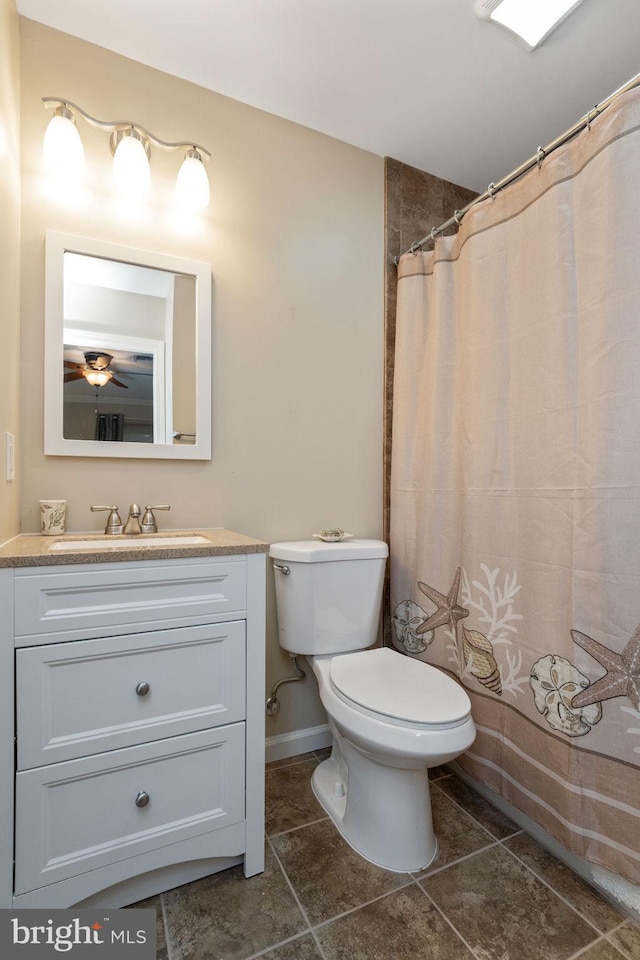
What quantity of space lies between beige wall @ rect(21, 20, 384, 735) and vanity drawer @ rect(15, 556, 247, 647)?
1.55 ft

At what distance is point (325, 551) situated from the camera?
61.8 inches

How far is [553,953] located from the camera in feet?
3.37

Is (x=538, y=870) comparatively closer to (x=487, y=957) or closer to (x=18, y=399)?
(x=487, y=957)

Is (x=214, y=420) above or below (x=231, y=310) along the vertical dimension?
below

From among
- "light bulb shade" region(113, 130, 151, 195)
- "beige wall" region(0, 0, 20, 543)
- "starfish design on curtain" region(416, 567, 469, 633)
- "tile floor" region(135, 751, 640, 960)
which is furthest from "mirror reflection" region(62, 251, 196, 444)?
"tile floor" region(135, 751, 640, 960)

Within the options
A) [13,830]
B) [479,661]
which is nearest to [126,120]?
[13,830]

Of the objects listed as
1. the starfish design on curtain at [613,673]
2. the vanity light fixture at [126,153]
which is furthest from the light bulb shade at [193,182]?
the starfish design on curtain at [613,673]

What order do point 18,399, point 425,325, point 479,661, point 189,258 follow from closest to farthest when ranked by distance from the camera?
point 18,399, point 479,661, point 189,258, point 425,325

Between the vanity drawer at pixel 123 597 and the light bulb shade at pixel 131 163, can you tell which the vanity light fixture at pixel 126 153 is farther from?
the vanity drawer at pixel 123 597

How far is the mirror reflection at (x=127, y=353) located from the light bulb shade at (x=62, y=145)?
0.24 m

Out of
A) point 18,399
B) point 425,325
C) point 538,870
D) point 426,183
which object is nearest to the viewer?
point 538,870

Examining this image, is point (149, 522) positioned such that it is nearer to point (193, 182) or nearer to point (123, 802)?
point (123, 802)

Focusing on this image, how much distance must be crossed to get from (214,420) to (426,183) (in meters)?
1.46

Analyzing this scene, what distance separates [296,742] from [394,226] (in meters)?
2.14
